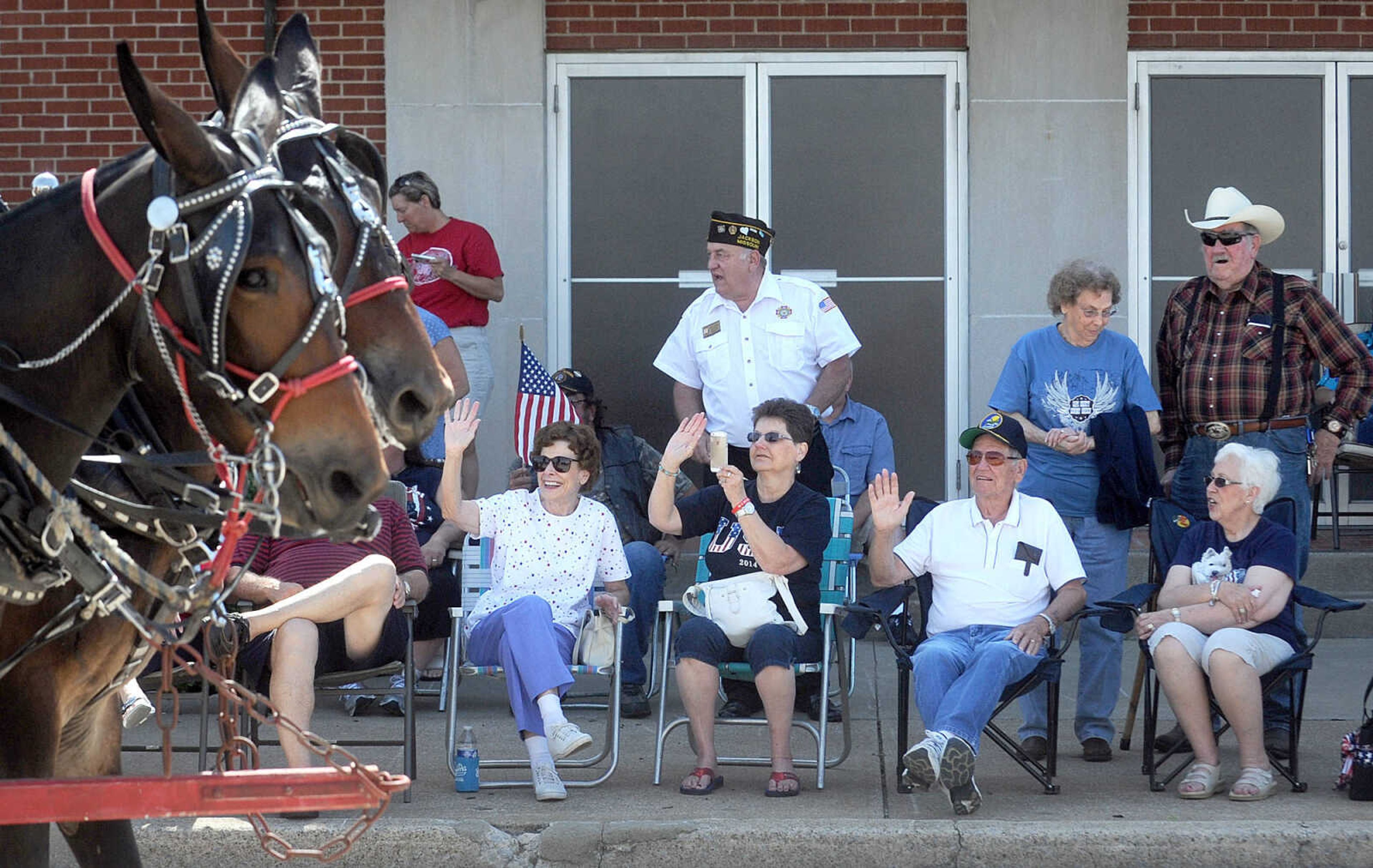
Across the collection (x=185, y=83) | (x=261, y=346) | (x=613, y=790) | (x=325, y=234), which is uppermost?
(x=185, y=83)

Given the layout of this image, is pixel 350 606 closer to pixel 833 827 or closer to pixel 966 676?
pixel 833 827

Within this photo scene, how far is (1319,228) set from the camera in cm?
980

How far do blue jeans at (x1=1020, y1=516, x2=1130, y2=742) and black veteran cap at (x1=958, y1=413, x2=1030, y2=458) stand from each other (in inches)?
23.5

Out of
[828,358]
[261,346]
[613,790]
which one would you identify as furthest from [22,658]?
[828,358]

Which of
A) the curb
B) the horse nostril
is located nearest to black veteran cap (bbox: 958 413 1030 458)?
the curb

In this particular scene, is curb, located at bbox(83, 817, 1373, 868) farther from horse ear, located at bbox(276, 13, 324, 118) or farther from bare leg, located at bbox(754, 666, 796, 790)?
horse ear, located at bbox(276, 13, 324, 118)

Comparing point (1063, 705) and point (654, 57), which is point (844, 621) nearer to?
point (1063, 705)

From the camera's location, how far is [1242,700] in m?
5.93

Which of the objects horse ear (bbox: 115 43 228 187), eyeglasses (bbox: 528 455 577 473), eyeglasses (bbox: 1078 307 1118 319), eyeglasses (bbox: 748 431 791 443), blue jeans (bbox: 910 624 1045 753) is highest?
horse ear (bbox: 115 43 228 187)

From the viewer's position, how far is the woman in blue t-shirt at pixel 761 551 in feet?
20.1

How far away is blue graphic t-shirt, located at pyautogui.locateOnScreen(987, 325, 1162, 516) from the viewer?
23.4 ft

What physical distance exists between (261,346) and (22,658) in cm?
93

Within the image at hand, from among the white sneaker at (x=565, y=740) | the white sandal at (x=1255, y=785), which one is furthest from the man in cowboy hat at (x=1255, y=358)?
the white sneaker at (x=565, y=740)

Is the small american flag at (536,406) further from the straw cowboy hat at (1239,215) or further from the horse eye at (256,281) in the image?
the horse eye at (256,281)
